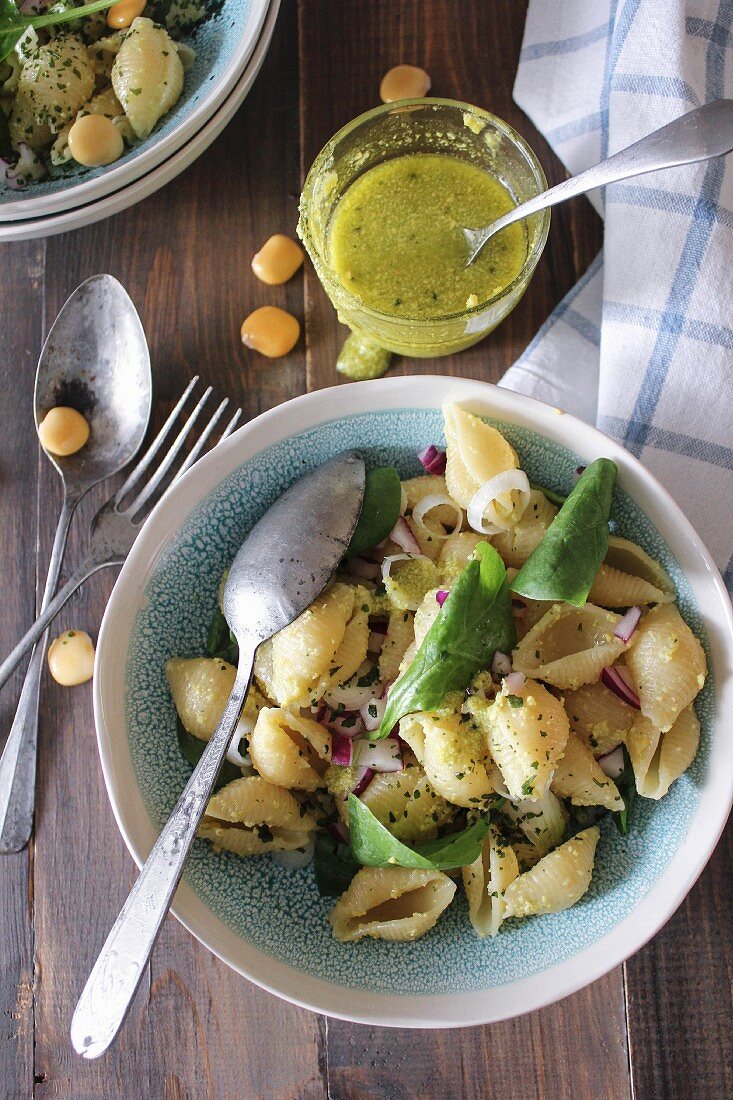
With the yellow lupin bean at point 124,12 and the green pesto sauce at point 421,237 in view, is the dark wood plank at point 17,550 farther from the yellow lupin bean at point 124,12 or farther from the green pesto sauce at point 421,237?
the green pesto sauce at point 421,237

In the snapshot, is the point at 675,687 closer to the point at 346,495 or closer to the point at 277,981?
the point at 346,495

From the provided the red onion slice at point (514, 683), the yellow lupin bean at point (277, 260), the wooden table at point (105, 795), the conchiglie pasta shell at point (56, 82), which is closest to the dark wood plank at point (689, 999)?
the wooden table at point (105, 795)

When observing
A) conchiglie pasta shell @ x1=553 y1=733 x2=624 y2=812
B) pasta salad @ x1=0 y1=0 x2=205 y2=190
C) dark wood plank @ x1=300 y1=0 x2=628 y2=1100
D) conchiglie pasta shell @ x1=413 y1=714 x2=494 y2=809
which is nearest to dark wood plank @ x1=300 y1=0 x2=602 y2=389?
dark wood plank @ x1=300 y1=0 x2=628 y2=1100

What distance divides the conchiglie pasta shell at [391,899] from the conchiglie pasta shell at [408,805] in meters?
0.06

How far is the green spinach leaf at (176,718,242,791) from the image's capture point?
1.62m

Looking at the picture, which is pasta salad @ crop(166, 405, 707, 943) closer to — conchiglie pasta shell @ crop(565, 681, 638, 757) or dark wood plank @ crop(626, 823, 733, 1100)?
conchiglie pasta shell @ crop(565, 681, 638, 757)

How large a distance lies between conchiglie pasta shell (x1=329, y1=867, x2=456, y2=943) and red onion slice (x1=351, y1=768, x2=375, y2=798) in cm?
12

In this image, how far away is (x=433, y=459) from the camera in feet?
5.34

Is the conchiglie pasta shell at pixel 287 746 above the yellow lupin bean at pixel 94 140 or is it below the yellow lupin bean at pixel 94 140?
below

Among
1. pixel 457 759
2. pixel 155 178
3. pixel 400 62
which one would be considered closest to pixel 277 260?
pixel 155 178

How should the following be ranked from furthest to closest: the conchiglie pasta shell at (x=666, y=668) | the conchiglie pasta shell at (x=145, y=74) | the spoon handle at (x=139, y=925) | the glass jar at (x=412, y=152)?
1. the conchiglie pasta shell at (x=145, y=74)
2. the glass jar at (x=412, y=152)
3. the conchiglie pasta shell at (x=666, y=668)
4. the spoon handle at (x=139, y=925)

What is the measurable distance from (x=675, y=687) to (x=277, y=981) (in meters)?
0.78

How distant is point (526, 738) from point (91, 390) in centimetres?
113

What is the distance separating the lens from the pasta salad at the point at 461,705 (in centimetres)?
145
